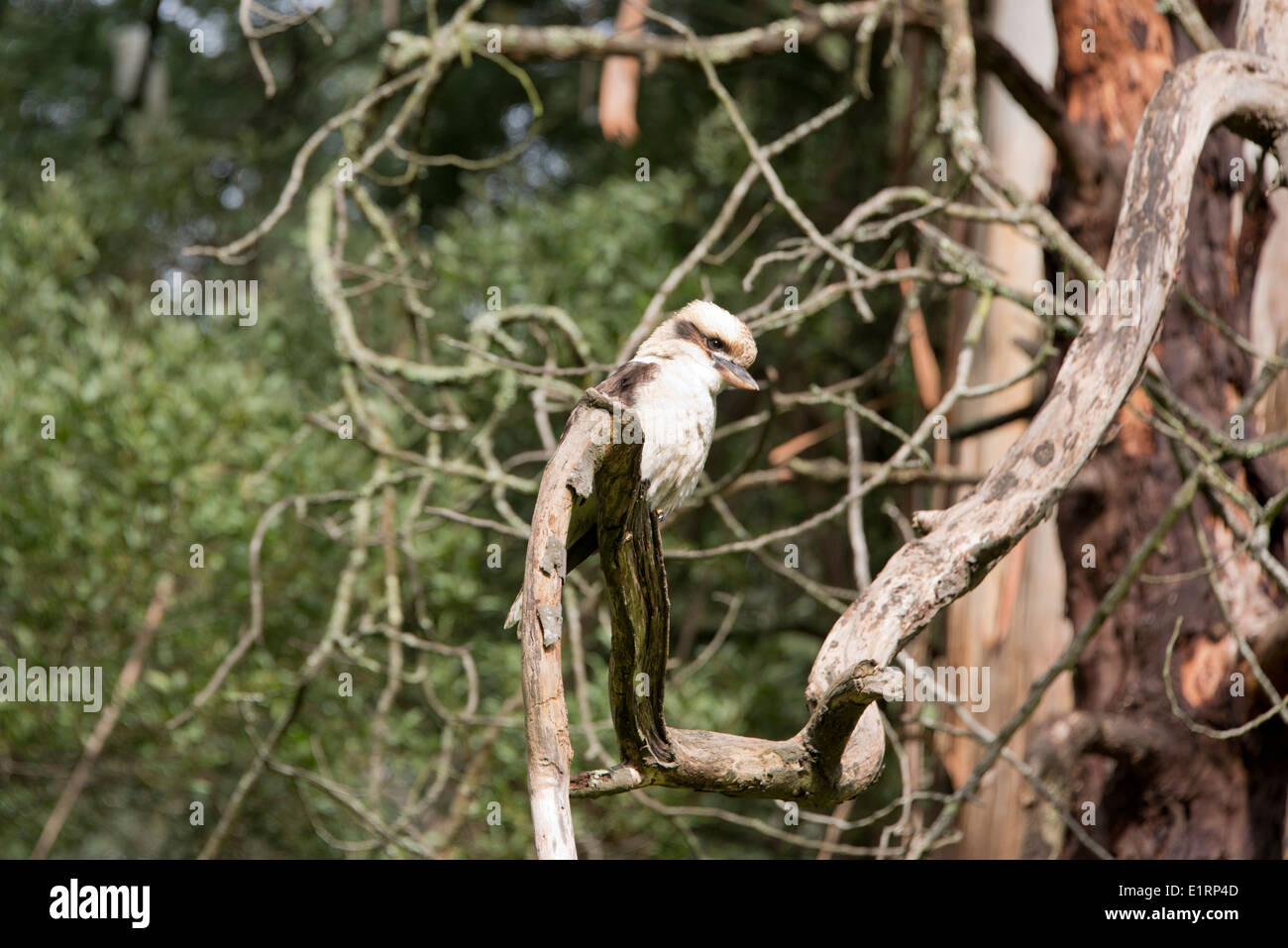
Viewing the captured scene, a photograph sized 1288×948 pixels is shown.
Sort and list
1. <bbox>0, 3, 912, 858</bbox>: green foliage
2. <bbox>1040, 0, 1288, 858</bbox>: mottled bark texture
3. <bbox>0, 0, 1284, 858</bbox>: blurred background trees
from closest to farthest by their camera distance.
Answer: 1. <bbox>1040, 0, 1288, 858</bbox>: mottled bark texture
2. <bbox>0, 0, 1284, 858</bbox>: blurred background trees
3. <bbox>0, 3, 912, 858</bbox>: green foliage

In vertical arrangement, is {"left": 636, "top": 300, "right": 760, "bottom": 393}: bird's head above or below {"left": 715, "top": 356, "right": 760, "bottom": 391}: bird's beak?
above

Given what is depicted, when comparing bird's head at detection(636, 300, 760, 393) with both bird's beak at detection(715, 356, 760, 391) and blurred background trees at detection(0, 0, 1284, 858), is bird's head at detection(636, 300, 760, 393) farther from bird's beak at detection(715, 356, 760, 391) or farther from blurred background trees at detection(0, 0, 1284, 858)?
blurred background trees at detection(0, 0, 1284, 858)

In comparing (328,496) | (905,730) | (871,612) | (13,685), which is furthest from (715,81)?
(13,685)

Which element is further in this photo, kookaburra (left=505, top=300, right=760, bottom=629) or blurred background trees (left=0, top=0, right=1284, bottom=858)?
blurred background trees (left=0, top=0, right=1284, bottom=858)

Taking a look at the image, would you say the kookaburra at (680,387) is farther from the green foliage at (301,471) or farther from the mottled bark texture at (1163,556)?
the mottled bark texture at (1163,556)

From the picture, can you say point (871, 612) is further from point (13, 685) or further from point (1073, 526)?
point (13, 685)

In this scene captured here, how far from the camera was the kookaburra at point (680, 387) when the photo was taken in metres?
2.01

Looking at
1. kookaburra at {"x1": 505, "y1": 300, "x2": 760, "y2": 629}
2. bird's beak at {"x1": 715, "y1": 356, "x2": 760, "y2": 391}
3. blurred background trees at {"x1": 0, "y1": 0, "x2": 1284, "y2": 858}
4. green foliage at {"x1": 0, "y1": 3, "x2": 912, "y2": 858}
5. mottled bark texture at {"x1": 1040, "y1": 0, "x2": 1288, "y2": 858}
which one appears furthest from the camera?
green foliage at {"x1": 0, "y1": 3, "x2": 912, "y2": 858}

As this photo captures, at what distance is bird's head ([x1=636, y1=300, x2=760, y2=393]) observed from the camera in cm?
215

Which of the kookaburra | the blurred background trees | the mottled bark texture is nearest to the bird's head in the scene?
the kookaburra

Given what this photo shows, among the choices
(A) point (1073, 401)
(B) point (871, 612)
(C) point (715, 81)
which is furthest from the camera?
(C) point (715, 81)

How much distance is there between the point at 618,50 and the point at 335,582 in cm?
212

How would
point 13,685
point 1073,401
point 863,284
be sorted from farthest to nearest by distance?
point 13,685
point 863,284
point 1073,401

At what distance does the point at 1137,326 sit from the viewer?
1748 millimetres
